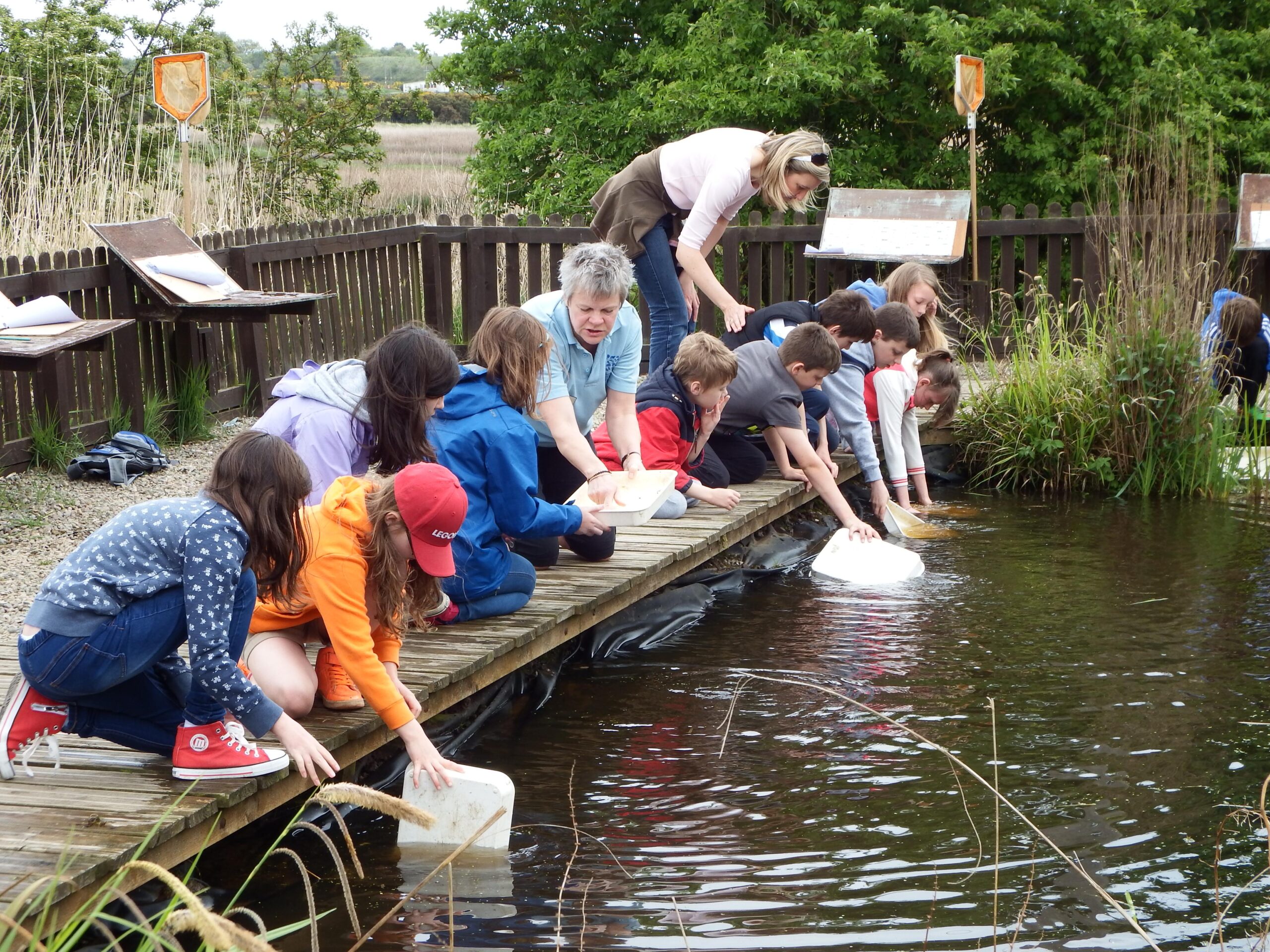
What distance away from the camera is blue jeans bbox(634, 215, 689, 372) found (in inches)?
237

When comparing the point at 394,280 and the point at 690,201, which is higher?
the point at 690,201

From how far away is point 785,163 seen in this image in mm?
5438

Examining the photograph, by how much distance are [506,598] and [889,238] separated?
6.51m

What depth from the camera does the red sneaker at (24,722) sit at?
295 cm

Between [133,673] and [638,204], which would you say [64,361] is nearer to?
[638,204]

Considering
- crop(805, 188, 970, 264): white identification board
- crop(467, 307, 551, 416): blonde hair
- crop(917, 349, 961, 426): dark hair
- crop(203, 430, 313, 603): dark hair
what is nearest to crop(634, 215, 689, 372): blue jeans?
crop(917, 349, 961, 426): dark hair

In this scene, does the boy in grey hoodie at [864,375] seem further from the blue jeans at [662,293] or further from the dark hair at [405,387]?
the dark hair at [405,387]

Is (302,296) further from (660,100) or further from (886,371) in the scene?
(660,100)

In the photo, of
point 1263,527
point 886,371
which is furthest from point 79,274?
point 1263,527

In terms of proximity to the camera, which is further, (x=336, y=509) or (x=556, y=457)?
(x=556, y=457)

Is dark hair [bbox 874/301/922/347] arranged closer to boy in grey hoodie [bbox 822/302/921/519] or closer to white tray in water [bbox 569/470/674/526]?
boy in grey hoodie [bbox 822/302/921/519]

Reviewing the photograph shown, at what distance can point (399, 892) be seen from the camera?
3168mm

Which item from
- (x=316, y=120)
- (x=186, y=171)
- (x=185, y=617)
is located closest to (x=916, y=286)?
(x=185, y=617)

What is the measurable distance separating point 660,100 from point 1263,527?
771 cm
